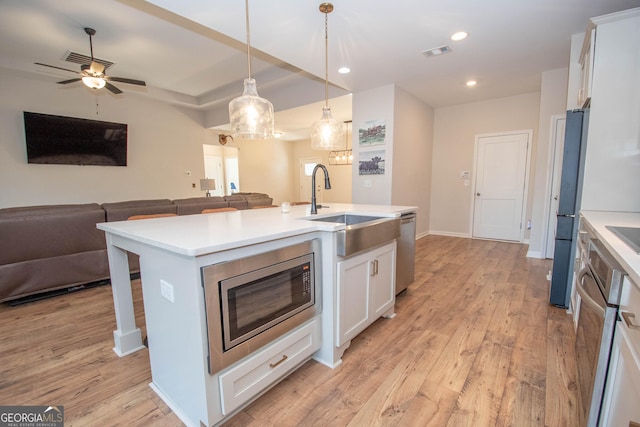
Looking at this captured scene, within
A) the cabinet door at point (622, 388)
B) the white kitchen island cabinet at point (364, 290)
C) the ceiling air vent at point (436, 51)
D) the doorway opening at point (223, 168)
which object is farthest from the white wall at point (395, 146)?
the doorway opening at point (223, 168)

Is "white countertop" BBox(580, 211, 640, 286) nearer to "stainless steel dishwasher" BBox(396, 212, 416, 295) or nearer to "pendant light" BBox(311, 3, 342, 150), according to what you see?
"stainless steel dishwasher" BBox(396, 212, 416, 295)

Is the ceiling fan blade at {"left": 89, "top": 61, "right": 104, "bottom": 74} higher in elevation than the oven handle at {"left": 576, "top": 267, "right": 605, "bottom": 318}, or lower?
higher

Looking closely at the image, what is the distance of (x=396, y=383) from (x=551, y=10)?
3154mm

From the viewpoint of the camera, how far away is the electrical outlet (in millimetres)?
1297

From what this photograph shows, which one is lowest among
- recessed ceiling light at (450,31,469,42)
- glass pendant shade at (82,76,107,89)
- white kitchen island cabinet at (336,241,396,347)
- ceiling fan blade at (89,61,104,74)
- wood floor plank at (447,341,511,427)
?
wood floor plank at (447,341,511,427)

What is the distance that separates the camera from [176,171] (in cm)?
655

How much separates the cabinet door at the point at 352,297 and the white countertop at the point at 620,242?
1171 millimetres

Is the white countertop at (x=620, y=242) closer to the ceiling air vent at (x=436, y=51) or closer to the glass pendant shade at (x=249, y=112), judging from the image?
the glass pendant shade at (x=249, y=112)

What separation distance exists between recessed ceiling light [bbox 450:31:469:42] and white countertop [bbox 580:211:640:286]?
6.52ft

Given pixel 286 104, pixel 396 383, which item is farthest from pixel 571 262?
pixel 286 104

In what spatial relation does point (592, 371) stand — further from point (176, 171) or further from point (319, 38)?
point (176, 171)

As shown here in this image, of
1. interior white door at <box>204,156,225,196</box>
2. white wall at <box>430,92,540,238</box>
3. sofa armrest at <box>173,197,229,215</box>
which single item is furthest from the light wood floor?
interior white door at <box>204,156,225,196</box>

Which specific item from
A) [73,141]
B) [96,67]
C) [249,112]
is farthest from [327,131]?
[73,141]

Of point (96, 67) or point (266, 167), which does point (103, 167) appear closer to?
point (96, 67)
